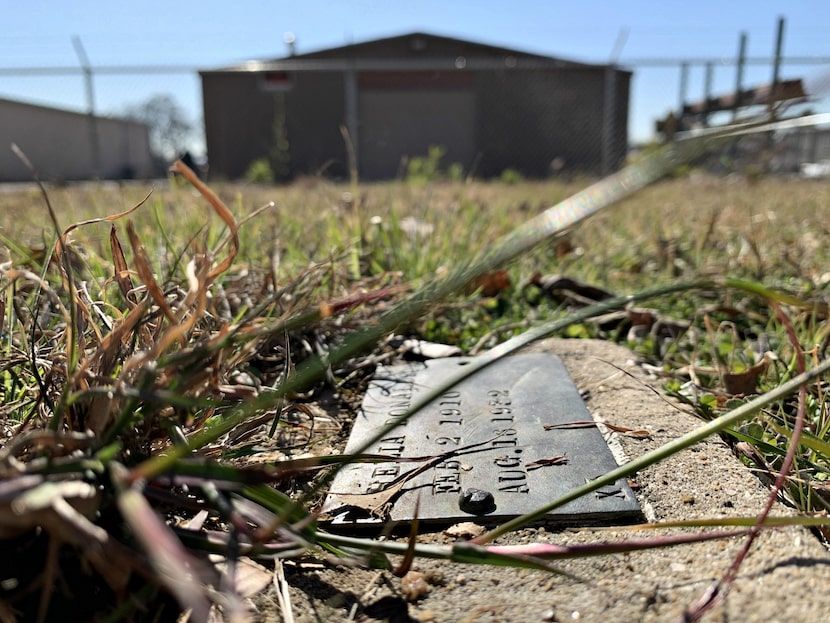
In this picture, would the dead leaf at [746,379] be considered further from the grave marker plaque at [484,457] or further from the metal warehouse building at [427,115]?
the metal warehouse building at [427,115]

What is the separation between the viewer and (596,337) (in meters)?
1.90

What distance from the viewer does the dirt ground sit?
70cm

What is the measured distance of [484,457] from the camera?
1.09 m

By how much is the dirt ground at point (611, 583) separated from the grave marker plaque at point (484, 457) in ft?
0.14

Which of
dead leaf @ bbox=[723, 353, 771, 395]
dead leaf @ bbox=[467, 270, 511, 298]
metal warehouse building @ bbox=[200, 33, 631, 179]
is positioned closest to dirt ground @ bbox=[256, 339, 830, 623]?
dead leaf @ bbox=[723, 353, 771, 395]

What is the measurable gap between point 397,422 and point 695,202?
15.9 feet

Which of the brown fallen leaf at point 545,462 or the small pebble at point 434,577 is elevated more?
the brown fallen leaf at point 545,462

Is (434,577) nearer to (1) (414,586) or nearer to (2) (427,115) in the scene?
(1) (414,586)

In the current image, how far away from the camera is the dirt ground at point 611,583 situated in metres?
0.70

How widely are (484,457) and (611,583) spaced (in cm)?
35

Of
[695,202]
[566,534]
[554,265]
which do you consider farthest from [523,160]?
[566,534]

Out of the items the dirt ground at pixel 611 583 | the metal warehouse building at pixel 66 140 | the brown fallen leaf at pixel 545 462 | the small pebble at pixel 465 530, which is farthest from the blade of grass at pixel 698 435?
the metal warehouse building at pixel 66 140

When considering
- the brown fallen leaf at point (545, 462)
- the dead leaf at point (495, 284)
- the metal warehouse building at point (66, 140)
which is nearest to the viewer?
the brown fallen leaf at point (545, 462)

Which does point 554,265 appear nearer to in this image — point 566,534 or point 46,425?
point 566,534
